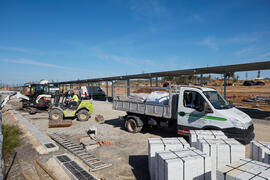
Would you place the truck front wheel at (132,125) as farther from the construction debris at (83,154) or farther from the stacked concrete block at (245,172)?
the stacked concrete block at (245,172)

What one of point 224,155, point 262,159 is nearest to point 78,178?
point 224,155

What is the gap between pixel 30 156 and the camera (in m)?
5.71

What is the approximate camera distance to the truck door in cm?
621

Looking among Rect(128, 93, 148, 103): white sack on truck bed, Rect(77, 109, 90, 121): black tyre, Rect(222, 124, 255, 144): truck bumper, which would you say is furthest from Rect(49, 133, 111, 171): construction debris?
Rect(222, 124, 255, 144): truck bumper

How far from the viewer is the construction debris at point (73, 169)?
4305 millimetres

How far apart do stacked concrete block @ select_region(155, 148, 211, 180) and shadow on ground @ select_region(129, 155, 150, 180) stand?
1.19 m

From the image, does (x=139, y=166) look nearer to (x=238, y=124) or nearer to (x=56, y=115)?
(x=238, y=124)

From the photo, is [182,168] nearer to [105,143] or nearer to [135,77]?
[105,143]

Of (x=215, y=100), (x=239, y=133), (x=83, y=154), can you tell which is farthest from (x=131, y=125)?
(x=239, y=133)

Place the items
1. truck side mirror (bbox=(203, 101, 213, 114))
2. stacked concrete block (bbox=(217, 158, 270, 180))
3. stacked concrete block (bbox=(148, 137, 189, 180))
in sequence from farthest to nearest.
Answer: truck side mirror (bbox=(203, 101, 213, 114)), stacked concrete block (bbox=(148, 137, 189, 180)), stacked concrete block (bbox=(217, 158, 270, 180))

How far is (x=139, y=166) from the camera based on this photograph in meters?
5.09

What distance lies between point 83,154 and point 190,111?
4075 millimetres

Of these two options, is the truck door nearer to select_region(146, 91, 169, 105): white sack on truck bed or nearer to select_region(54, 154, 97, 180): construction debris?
select_region(146, 91, 169, 105): white sack on truck bed

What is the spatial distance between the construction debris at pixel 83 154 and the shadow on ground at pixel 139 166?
2.50 ft
